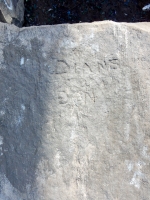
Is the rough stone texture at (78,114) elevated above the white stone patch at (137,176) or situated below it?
above

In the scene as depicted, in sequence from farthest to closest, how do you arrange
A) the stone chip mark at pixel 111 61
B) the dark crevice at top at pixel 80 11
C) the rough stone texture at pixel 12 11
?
the dark crevice at top at pixel 80 11 < the rough stone texture at pixel 12 11 < the stone chip mark at pixel 111 61

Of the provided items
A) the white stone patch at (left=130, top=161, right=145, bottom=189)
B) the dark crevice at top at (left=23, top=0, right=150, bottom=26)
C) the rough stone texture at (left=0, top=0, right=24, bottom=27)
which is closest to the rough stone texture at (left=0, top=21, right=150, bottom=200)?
the white stone patch at (left=130, top=161, right=145, bottom=189)

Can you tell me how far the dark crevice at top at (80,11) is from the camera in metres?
1.75

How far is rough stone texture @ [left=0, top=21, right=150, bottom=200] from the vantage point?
3.24 feet

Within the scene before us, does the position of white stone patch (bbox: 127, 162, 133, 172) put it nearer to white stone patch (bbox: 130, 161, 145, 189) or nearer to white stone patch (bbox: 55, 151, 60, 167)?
white stone patch (bbox: 130, 161, 145, 189)

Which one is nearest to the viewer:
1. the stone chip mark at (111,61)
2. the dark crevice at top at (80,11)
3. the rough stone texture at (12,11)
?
the stone chip mark at (111,61)

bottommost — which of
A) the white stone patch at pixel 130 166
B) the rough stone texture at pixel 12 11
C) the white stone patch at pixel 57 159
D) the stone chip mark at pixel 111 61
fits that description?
the white stone patch at pixel 130 166

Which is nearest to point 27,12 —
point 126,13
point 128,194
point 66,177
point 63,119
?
point 126,13

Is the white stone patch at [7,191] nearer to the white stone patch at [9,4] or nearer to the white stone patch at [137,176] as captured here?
the white stone patch at [137,176]

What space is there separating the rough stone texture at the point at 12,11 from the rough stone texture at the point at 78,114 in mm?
507

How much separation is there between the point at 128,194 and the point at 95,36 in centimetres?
58

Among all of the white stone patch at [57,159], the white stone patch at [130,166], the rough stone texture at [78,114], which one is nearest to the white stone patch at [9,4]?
the rough stone texture at [78,114]

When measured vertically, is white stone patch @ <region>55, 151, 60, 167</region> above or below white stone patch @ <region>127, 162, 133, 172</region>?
above

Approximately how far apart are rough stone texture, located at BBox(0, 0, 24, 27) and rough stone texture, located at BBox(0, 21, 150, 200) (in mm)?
507
